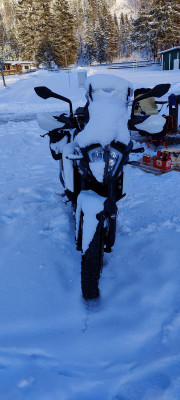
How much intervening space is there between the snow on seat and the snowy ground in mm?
544

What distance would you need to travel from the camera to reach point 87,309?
2426mm

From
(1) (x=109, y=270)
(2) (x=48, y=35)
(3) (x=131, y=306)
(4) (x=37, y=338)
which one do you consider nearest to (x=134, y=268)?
(1) (x=109, y=270)

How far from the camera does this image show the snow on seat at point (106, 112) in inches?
82.4

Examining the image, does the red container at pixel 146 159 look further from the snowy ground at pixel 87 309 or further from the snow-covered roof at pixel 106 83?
the snow-covered roof at pixel 106 83

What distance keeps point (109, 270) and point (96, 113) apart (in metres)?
1.67

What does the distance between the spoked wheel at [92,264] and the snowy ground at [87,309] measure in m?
0.17

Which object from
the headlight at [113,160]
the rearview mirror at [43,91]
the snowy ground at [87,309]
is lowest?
the snowy ground at [87,309]

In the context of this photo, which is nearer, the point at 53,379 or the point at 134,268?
the point at 53,379

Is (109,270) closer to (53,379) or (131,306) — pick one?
(131,306)

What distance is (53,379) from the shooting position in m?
1.80

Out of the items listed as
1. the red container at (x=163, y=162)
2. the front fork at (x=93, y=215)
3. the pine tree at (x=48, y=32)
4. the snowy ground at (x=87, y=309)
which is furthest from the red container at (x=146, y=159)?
the pine tree at (x=48, y=32)

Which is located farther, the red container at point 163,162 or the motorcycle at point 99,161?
the red container at point 163,162

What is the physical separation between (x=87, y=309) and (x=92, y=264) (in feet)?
1.59

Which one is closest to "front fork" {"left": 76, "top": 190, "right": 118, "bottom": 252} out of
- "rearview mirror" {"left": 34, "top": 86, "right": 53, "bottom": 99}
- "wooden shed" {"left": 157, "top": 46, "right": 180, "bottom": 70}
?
"rearview mirror" {"left": 34, "top": 86, "right": 53, "bottom": 99}
